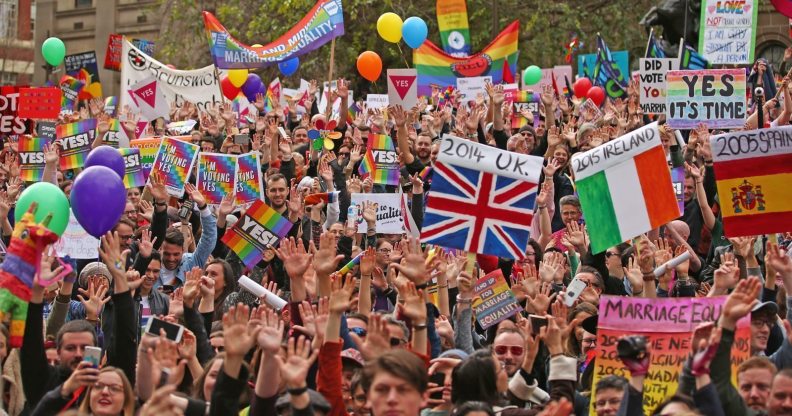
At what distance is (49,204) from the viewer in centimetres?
822

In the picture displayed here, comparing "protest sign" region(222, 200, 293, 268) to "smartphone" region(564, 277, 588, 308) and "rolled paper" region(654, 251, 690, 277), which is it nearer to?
"smartphone" region(564, 277, 588, 308)

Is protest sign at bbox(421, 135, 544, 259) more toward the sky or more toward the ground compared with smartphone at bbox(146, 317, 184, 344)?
more toward the sky

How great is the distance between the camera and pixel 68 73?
26000 millimetres

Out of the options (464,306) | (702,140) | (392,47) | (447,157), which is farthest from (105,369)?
(392,47)

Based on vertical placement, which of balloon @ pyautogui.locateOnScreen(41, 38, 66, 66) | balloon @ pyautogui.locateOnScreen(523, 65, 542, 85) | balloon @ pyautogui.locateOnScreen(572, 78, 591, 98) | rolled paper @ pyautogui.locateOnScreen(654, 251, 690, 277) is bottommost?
rolled paper @ pyautogui.locateOnScreen(654, 251, 690, 277)

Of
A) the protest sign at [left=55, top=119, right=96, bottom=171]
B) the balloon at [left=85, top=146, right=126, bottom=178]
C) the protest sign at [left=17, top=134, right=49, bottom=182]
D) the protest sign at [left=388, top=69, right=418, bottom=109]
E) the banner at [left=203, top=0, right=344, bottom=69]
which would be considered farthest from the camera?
the banner at [left=203, top=0, right=344, bottom=69]

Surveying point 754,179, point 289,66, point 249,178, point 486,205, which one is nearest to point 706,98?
point 249,178

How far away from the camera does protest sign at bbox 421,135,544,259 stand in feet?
31.3

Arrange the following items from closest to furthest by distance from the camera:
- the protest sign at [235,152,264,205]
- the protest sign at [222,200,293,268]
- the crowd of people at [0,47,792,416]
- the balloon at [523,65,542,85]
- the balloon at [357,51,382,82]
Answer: the crowd of people at [0,47,792,416]
the protest sign at [222,200,293,268]
the protest sign at [235,152,264,205]
the balloon at [357,51,382,82]
the balloon at [523,65,542,85]

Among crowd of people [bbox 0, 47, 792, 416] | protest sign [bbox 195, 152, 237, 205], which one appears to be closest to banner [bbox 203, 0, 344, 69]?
protest sign [bbox 195, 152, 237, 205]

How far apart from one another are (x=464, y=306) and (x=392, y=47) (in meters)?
22.0

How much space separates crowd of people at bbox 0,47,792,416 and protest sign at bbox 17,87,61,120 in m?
3.72

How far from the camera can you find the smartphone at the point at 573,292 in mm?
9414

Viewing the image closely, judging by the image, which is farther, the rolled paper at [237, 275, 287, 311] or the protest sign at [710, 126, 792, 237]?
the protest sign at [710, 126, 792, 237]
